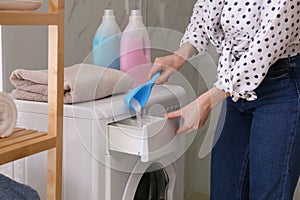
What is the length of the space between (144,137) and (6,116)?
1.22 ft

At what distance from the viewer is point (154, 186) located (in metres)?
1.80

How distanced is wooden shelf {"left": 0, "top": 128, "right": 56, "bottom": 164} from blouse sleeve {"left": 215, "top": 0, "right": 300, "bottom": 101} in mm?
462

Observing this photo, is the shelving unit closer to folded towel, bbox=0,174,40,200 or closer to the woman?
folded towel, bbox=0,174,40,200

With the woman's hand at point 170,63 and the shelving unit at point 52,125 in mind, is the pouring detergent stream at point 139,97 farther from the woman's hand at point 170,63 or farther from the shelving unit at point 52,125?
the shelving unit at point 52,125

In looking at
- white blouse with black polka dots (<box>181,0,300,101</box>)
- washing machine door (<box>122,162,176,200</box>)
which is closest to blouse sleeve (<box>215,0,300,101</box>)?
white blouse with black polka dots (<box>181,0,300,101</box>)

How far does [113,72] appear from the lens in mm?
1586

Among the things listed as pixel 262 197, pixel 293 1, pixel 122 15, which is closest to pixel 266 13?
pixel 293 1

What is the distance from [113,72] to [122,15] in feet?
2.05

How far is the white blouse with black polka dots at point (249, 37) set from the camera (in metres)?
1.16

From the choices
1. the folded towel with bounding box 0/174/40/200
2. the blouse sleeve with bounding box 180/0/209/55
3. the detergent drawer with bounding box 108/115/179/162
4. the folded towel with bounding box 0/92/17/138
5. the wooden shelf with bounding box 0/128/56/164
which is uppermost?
the blouse sleeve with bounding box 180/0/209/55

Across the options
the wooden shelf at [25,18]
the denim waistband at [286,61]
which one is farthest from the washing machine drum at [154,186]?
the wooden shelf at [25,18]

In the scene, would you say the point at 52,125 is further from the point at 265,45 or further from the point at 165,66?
the point at 265,45

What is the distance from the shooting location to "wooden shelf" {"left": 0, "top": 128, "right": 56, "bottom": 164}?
3.45ft

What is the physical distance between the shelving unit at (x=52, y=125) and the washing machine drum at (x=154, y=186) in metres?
0.57
